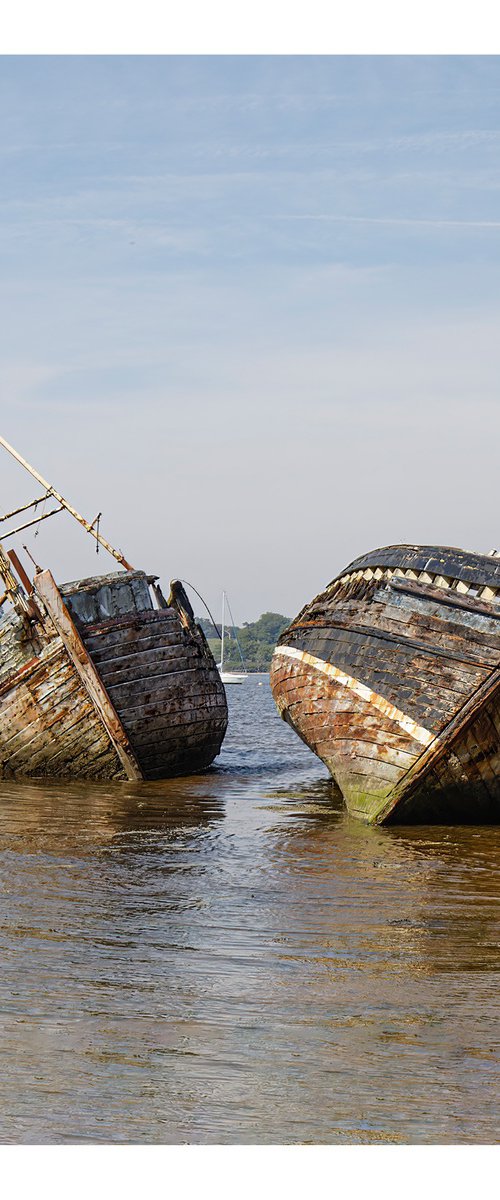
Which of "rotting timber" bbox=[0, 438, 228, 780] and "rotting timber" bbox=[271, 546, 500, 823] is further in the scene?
"rotting timber" bbox=[0, 438, 228, 780]

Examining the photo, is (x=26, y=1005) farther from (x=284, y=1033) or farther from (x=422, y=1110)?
(x=422, y=1110)

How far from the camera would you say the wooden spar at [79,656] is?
624 inches

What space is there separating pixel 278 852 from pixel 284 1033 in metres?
5.26

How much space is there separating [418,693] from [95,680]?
571 cm

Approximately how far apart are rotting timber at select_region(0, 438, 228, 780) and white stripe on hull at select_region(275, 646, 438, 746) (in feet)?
10.7

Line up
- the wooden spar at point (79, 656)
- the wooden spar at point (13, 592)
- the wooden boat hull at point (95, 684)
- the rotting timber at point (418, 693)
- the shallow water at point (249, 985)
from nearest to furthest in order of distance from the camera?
the shallow water at point (249, 985)
the rotting timber at point (418, 693)
the wooden spar at point (79, 656)
the wooden boat hull at point (95, 684)
the wooden spar at point (13, 592)

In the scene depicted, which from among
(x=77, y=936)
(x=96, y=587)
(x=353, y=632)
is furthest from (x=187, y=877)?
(x=96, y=587)

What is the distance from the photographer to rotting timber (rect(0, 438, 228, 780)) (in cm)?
1602

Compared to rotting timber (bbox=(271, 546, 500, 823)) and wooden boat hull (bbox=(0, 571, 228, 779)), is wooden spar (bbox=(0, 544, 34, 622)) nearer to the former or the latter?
wooden boat hull (bbox=(0, 571, 228, 779))

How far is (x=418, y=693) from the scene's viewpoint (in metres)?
11.7

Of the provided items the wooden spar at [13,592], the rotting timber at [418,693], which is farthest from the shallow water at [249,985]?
the wooden spar at [13,592]

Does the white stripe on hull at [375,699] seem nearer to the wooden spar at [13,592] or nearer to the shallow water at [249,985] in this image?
the shallow water at [249,985]

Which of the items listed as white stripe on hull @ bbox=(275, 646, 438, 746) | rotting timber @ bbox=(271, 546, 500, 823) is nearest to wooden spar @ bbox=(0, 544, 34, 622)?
white stripe on hull @ bbox=(275, 646, 438, 746)

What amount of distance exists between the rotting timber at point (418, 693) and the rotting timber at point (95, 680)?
12.3 feet
